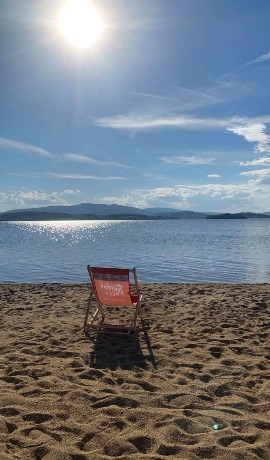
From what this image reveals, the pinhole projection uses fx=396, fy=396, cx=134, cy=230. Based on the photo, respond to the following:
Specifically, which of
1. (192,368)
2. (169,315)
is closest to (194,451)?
(192,368)

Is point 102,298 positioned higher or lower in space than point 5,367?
higher

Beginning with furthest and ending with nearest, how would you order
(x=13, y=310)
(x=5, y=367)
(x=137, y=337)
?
(x=13, y=310) < (x=137, y=337) < (x=5, y=367)

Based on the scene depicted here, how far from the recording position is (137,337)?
687 centimetres

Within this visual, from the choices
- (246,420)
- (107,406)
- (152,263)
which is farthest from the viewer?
(152,263)

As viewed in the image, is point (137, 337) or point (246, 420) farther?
point (137, 337)

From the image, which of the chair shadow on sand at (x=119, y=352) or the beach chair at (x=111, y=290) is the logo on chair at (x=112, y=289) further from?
the chair shadow on sand at (x=119, y=352)

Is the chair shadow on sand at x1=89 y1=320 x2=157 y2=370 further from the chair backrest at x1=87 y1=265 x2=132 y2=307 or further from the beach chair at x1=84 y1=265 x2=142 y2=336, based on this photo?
the chair backrest at x1=87 y1=265 x2=132 y2=307

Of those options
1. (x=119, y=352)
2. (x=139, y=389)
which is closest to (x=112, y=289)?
(x=119, y=352)

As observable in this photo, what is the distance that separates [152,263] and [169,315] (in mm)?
15191

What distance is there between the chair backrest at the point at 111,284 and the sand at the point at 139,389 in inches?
28.1

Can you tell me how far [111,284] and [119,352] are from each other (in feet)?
4.94

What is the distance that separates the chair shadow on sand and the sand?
0.6 inches

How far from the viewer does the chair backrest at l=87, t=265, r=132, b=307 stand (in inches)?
282

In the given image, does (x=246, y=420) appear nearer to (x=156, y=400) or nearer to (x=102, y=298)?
(x=156, y=400)
